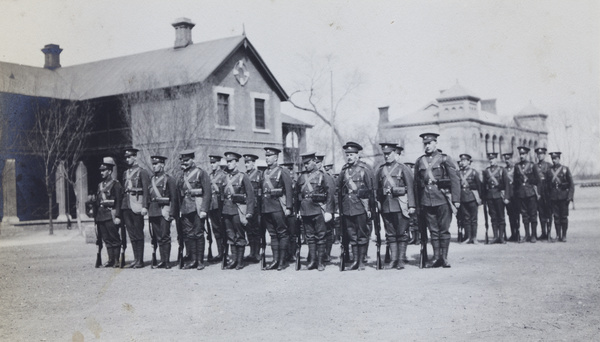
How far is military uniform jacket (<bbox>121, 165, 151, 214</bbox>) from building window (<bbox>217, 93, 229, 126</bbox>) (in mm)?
13866

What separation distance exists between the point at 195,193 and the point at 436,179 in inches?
169

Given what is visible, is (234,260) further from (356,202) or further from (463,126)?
(463,126)

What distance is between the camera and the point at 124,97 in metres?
22.1

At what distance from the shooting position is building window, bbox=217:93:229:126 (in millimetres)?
24875

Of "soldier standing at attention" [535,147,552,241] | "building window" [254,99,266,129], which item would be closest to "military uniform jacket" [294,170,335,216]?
"soldier standing at attention" [535,147,552,241]

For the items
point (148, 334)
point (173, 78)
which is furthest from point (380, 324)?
point (173, 78)

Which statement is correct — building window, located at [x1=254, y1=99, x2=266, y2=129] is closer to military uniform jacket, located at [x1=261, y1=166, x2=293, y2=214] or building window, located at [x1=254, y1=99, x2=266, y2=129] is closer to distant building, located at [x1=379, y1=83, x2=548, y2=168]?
distant building, located at [x1=379, y1=83, x2=548, y2=168]

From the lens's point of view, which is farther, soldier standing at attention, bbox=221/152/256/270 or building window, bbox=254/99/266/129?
building window, bbox=254/99/266/129

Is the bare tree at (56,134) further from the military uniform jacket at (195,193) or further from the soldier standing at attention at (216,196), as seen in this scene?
the military uniform jacket at (195,193)

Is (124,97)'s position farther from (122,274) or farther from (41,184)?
(122,274)

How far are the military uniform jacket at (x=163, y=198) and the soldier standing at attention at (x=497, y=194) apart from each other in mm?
7235

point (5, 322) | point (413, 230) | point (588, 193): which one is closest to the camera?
point (5, 322)

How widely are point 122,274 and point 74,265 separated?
229 centimetres

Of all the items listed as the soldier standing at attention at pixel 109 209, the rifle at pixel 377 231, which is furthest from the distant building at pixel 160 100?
the rifle at pixel 377 231
